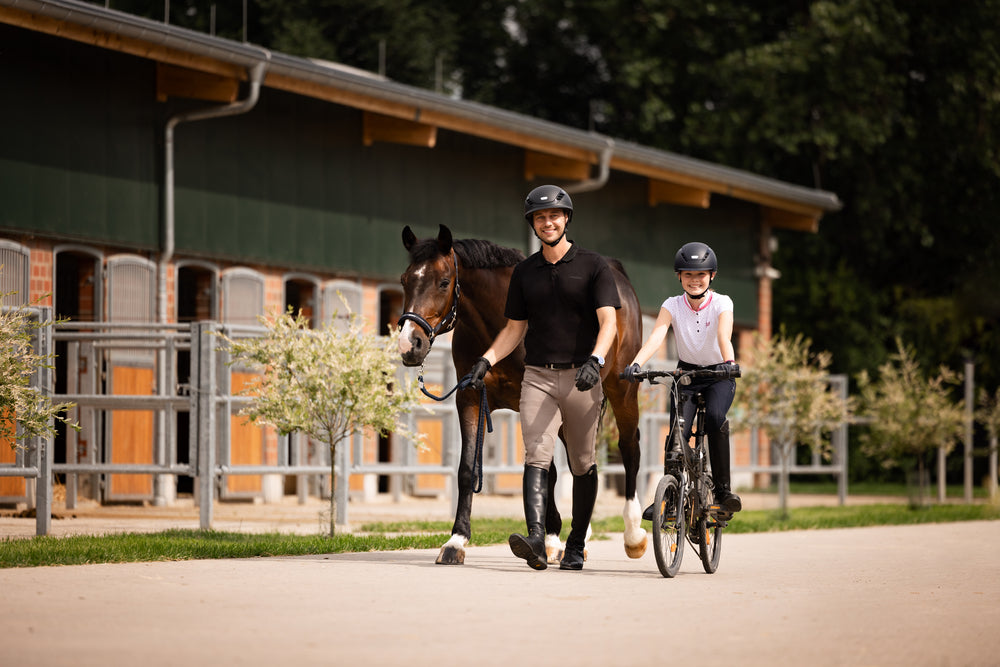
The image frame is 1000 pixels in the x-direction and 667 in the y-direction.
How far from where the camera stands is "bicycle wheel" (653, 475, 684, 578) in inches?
353

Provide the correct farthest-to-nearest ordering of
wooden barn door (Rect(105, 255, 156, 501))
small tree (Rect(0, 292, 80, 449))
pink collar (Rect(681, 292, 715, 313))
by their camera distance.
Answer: wooden barn door (Rect(105, 255, 156, 501)) < small tree (Rect(0, 292, 80, 449)) < pink collar (Rect(681, 292, 715, 313))

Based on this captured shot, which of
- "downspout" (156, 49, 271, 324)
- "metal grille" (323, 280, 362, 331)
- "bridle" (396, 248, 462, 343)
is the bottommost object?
"bridle" (396, 248, 462, 343)

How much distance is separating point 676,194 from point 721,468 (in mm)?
16352

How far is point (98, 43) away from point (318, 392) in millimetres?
5397

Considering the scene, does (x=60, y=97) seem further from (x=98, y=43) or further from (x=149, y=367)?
(x=149, y=367)

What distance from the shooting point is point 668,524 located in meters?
9.20

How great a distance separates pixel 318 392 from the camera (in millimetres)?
12180

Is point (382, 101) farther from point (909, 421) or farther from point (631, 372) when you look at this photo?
point (631, 372)

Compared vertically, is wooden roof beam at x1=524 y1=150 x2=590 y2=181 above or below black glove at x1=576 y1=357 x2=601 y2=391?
above

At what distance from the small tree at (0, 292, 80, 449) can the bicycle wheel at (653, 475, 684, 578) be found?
4030mm

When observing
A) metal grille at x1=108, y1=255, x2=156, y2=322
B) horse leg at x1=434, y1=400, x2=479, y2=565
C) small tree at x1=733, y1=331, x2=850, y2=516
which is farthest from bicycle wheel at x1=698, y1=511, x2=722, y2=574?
metal grille at x1=108, y1=255, x2=156, y2=322

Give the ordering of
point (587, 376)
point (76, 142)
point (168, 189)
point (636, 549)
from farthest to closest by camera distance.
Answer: point (168, 189)
point (76, 142)
point (636, 549)
point (587, 376)

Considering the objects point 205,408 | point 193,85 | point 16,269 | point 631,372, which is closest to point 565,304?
point 631,372

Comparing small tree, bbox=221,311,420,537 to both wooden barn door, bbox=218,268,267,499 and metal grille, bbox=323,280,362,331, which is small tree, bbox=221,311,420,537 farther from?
metal grille, bbox=323,280,362,331
